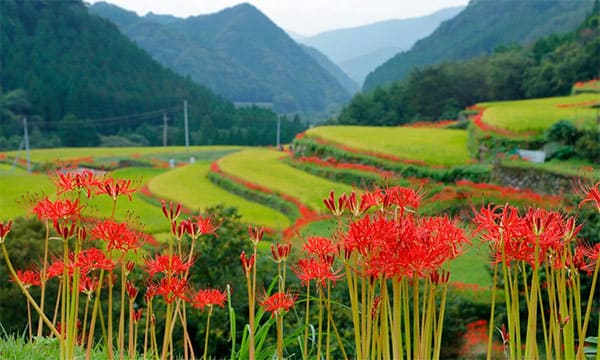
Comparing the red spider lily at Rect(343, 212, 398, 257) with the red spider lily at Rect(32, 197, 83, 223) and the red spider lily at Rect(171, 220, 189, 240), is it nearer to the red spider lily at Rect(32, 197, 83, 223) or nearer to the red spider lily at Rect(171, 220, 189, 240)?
the red spider lily at Rect(171, 220, 189, 240)

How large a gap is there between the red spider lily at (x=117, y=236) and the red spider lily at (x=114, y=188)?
84 millimetres

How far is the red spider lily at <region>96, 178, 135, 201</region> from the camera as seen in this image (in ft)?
5.43

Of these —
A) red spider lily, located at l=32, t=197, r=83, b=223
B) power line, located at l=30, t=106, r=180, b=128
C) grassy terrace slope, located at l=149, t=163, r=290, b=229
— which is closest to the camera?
red spider lily, located at l=32, t=197, r=83, b=223

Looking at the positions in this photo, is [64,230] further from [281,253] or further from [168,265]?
[281,253]

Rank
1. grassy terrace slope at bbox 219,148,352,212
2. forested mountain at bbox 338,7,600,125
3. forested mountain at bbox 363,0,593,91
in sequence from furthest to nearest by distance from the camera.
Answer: forested mountain at bbox 363,0,593,91
forested mountain at bbox 338,7,600,125
grassy terrace slope at bbox 219,148,352,212

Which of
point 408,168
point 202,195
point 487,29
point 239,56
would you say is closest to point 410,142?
point 408,168

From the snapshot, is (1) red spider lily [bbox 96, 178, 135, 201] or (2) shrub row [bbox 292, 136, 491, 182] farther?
(2) shrub row [bbox 292, 136, 491, 182]

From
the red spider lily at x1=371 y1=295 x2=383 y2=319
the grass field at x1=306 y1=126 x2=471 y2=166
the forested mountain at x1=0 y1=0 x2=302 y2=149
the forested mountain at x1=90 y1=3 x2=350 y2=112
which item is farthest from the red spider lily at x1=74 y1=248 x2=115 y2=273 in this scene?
the forested mountain at x1=90 y1=3 x2=350 y2=112

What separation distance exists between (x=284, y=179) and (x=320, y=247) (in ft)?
65.1

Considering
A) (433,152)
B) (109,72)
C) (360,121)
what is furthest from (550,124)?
(109,72)

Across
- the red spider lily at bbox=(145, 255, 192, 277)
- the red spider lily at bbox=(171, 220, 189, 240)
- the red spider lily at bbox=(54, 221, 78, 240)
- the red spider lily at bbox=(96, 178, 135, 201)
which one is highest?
the red spider lily at bbox=(96, 178, 135, 201)

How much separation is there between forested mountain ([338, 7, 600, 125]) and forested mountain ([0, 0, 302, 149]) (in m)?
14.3

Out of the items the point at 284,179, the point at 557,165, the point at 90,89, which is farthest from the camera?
the point at 90,89

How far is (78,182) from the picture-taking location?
1.70 m
